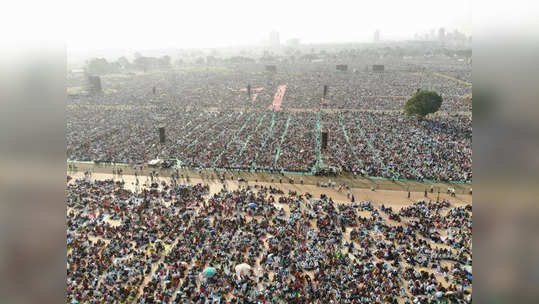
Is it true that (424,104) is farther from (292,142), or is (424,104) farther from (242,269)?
(242,269)

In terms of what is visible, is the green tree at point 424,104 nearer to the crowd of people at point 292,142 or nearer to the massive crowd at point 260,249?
the crowd of people at point 292,142

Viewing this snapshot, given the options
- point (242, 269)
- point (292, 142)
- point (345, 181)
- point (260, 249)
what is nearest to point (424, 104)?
point (292, 142)

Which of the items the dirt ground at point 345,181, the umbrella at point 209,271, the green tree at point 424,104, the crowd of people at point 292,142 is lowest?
the umbrella at point 209,271

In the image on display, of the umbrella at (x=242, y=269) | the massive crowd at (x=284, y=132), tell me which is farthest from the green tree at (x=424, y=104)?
the umbrella at (x=242, y=269)
